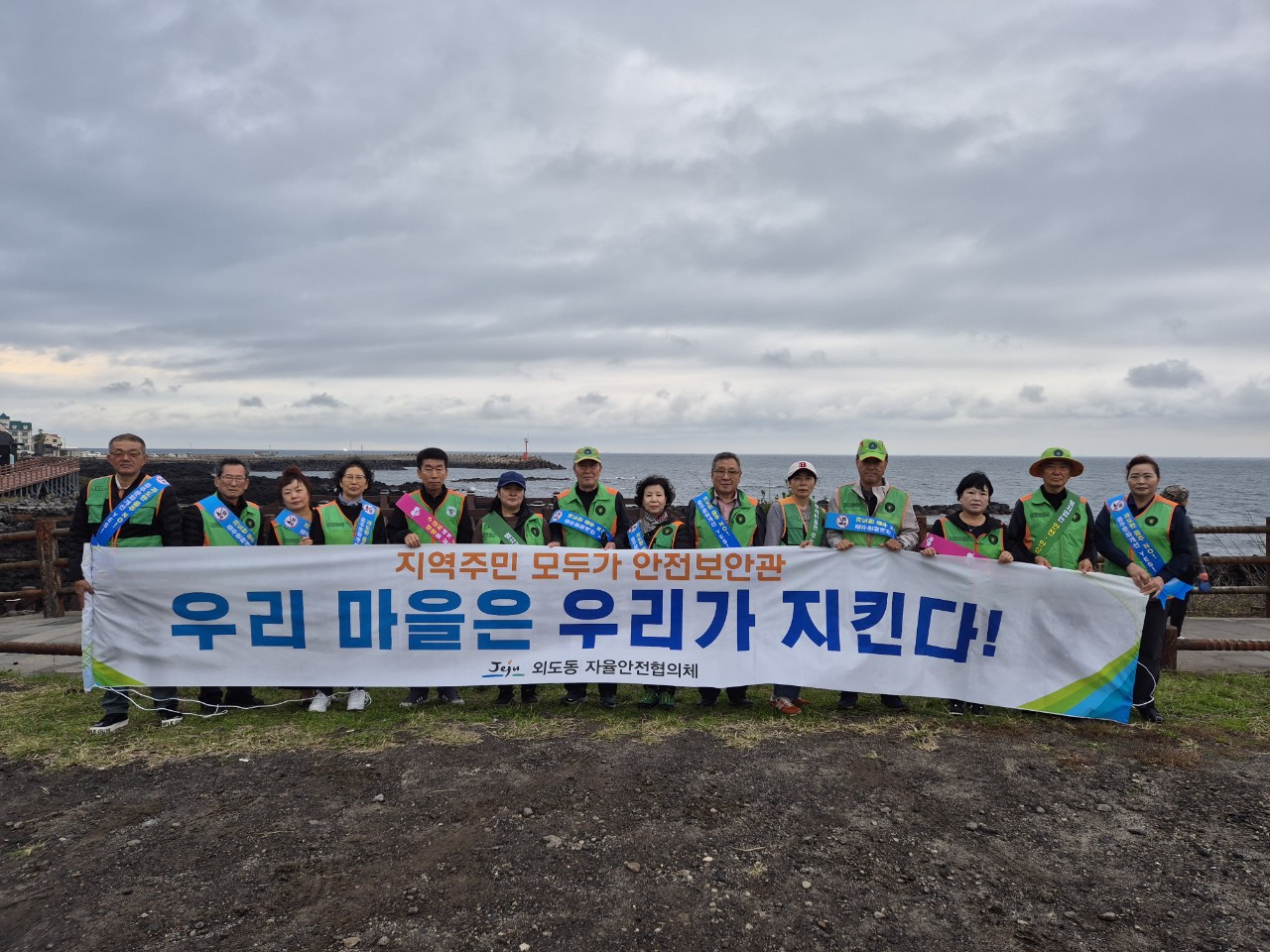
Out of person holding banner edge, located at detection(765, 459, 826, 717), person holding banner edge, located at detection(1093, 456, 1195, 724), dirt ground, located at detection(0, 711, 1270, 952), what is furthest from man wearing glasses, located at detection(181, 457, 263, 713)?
person holding banner edge, located at detection(1093, 456, 1195, 724)

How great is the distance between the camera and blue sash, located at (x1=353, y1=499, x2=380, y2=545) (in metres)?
5.37

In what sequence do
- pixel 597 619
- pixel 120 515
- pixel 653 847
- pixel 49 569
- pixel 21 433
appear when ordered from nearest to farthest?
1. pixel 653 847
2. pixel 120 515
3. pixel 597 619
4. pixel 49 569
5. pixel 21 433

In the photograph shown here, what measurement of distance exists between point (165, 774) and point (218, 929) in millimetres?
1722

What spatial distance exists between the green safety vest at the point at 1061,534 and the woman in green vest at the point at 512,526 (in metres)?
3.72

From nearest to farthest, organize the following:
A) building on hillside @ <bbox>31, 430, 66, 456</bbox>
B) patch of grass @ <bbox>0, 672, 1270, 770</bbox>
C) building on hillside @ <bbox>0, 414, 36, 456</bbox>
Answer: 1. patch of grass @ <bbox>0, 672, 1270, 770</bbox>
2. building on hillside @ <bbox>0, 414, 36, 456</bbox>
3. building on hillside @ <bbox>31, 430, 66, 456</bbox>

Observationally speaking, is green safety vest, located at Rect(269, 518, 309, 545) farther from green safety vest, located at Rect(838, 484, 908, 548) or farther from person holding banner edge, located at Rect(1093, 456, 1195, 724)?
person holding banner edge, located at Rect(1093, 456, 1195, 724)

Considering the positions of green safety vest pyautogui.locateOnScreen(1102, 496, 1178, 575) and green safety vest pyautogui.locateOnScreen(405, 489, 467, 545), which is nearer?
green safety vest pyautogui.locateOnScreen(1102, 496, 1178, 575)

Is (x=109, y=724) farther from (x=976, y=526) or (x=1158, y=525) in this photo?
(x=1158, y=525)

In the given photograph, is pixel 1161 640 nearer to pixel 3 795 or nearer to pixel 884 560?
pixel 884 560

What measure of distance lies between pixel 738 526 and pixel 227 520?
12.9 feet

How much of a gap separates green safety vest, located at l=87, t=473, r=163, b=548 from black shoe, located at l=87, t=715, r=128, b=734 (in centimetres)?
119

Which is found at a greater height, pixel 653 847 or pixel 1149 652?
pixel 1149 652

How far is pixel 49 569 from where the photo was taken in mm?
8203

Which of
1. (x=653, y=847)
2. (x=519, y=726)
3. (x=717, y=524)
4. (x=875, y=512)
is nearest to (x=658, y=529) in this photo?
(x=717, y=524)
